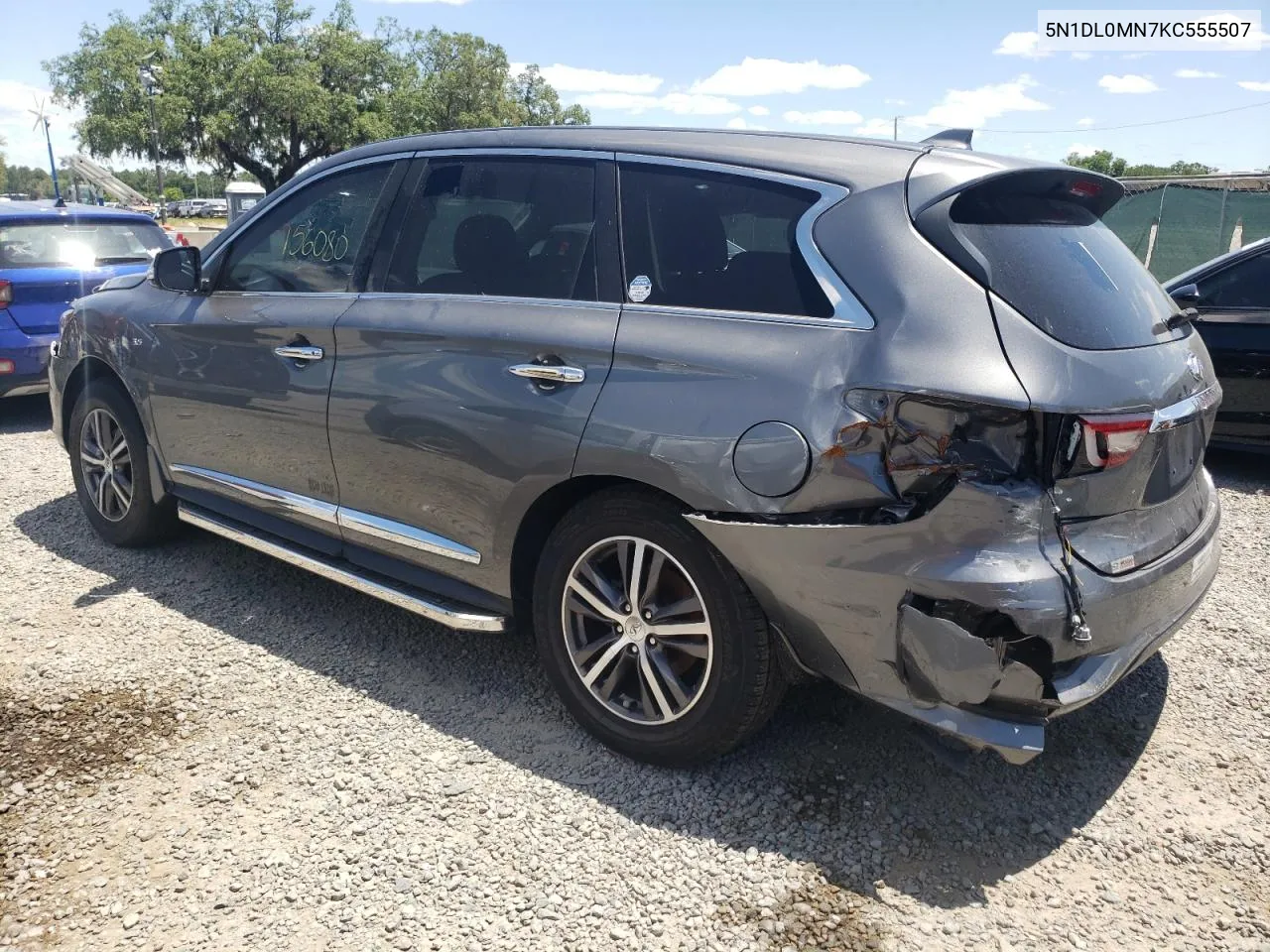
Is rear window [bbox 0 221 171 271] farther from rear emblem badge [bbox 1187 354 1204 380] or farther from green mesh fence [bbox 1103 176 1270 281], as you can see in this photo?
green mesh fence [bbox 1103 176 1270 281]

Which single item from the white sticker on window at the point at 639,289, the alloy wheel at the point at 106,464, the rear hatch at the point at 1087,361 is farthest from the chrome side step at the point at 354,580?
the rear hatch at the point at 1087,361

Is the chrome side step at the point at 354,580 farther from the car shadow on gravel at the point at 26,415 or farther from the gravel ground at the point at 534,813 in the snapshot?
the car shadow on gravel at the point at 26,415

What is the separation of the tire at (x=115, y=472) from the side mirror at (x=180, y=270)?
76cm

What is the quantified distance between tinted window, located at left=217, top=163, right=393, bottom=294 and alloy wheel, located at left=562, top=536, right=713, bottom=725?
62.4 inches

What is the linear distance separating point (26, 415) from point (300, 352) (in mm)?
5976

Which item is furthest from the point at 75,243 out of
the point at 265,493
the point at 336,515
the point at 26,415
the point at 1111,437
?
the point at 1111,437

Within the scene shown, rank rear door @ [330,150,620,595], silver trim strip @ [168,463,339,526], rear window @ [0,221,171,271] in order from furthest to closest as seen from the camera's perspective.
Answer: rear window @ [0,221,171,271] → silver trim strip @ [168,463,339,526] → rear door @ [330,150,620,595]

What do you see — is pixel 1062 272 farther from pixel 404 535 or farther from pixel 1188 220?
pixel 1188 220

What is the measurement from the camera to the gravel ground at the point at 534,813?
7.99 feet

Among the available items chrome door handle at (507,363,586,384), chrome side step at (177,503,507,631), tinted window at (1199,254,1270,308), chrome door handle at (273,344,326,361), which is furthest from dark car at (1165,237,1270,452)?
chrome door handle at (273,344,326,361)

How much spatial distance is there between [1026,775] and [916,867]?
63 centimetres

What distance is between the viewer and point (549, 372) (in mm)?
2998

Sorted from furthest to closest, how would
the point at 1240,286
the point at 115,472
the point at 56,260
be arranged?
1. the point at 56,260
2. the point at 1240,286
3. the point at 115,472

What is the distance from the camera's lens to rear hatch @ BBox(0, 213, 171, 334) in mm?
7426
